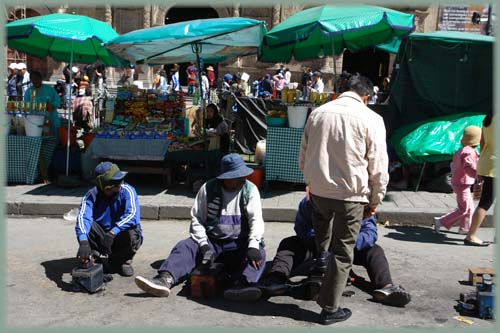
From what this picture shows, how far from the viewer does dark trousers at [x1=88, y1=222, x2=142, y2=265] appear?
5234mm

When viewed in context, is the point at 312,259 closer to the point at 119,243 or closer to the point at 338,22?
the point at 119,243

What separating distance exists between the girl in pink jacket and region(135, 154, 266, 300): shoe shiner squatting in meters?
3.02

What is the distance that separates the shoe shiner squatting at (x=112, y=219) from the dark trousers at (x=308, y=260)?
1.43 m

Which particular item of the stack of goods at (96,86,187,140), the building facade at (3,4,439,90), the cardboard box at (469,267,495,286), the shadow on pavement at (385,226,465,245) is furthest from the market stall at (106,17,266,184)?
the building facade at (3,4,439,90)

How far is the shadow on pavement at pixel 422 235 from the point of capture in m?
6.65

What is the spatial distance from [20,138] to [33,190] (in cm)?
92

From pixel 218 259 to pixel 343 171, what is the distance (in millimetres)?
1632

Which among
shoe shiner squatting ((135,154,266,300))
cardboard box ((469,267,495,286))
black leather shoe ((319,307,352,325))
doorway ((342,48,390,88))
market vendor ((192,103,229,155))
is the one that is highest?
doorway ((342,48,390,88))

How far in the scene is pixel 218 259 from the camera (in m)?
5.04

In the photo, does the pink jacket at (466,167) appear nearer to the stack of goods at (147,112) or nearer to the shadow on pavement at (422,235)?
the shadow on pavement at (422,235)

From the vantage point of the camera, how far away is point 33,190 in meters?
8.70

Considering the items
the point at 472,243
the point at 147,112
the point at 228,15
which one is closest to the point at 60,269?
the point at 472,243

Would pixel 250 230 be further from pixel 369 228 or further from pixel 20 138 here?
pixel 20 138

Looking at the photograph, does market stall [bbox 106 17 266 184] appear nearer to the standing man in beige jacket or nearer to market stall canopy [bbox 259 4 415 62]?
market stall canopy [bbox 259 4 415 62]
